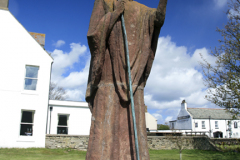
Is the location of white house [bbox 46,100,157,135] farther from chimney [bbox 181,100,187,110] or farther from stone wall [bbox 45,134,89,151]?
chimney [bbox 181,100,187,110]

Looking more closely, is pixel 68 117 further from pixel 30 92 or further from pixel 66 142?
pixel 30 92

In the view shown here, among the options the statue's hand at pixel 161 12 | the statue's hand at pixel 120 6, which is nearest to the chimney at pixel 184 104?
the statue's hand at pixel 161 12

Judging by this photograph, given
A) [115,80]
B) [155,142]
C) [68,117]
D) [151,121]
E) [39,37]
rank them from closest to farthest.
A: 1. [115,80]
2. [155,142]
3. [68,117]
4. [39,37]
5. [151,121]

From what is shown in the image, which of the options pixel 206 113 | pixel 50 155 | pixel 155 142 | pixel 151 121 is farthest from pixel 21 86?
pixel 206 113

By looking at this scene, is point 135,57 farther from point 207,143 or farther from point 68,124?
point 207,143

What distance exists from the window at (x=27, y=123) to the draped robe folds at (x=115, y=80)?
16.6 m

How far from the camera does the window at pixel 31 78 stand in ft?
63.2

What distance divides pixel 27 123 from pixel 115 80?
16.8 metres

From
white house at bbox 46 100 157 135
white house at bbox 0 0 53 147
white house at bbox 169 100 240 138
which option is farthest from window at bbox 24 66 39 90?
white house at bbox 169 100 240 138

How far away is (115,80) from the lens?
3.66m

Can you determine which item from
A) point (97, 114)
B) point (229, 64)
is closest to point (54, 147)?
point (229, 64)

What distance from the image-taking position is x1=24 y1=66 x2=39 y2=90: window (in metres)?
19.2

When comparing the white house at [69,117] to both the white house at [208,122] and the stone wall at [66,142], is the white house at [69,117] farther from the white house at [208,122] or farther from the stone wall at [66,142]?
the white house at [208,122]

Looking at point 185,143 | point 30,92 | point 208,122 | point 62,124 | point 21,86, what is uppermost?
point 21,86
